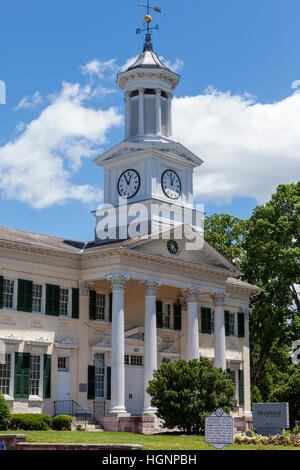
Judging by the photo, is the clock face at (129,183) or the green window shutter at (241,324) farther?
the green window shutter at (241,324)

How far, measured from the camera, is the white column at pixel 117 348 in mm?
38188

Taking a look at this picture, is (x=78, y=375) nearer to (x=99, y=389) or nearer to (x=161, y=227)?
(x=99, y=389)

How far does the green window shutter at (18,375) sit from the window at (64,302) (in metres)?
3.61

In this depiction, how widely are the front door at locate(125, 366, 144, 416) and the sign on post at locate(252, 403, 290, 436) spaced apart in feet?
31.8

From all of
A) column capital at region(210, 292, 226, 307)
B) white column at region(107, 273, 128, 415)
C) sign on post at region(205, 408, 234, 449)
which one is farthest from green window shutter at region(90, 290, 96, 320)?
sign on post at region(205, 408, 234, 449)

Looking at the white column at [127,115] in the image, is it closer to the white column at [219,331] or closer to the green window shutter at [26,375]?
the white column at [219,331]

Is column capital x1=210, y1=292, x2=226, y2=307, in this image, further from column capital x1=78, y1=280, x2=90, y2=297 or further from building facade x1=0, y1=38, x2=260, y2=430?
column capital x1=78, y1=280, x2=90, y2=297

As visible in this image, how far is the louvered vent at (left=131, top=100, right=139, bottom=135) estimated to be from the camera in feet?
160

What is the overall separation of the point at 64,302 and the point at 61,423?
6556mm

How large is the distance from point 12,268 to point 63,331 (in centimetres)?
431

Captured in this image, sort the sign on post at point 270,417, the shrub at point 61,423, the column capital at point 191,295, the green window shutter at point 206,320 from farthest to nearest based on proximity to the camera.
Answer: the green window shutter at point 206,320 < the column capital at point 191,295 < the shrub at point 61,423 < the sign on post at point 270,417

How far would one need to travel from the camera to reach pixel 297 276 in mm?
53781

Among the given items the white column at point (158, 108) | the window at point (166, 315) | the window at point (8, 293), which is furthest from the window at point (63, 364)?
the white column at point (158, 108)

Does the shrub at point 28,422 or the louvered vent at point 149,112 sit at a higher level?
the louvered vent at point 149,112
